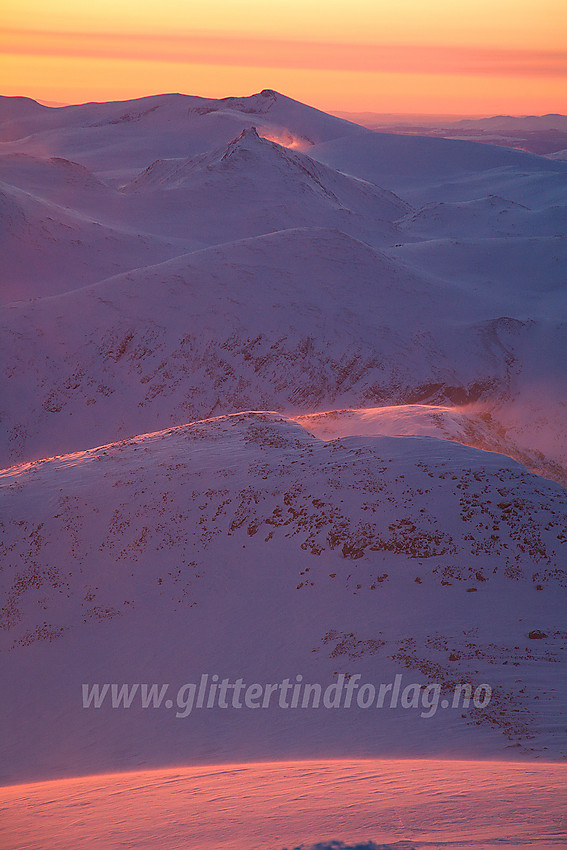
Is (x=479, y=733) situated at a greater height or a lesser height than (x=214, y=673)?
Result: greater

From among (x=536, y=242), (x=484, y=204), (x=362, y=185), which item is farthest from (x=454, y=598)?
(x=362, y=185)

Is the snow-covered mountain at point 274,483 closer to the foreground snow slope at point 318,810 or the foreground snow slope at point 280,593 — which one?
the foreground snow slope at point 280,593

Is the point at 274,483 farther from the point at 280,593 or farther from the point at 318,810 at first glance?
the point at 318,810

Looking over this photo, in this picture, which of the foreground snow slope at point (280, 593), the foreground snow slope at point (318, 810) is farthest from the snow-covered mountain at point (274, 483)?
the foreground snow slope at point (318, 810)

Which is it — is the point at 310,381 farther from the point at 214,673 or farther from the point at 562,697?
the point at 562,697

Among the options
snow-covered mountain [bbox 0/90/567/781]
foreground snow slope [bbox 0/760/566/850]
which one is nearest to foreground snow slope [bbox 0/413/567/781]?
snow-covered mountain [bbox 0/90/567/781]

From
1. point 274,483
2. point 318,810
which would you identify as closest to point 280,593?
point 274,483
